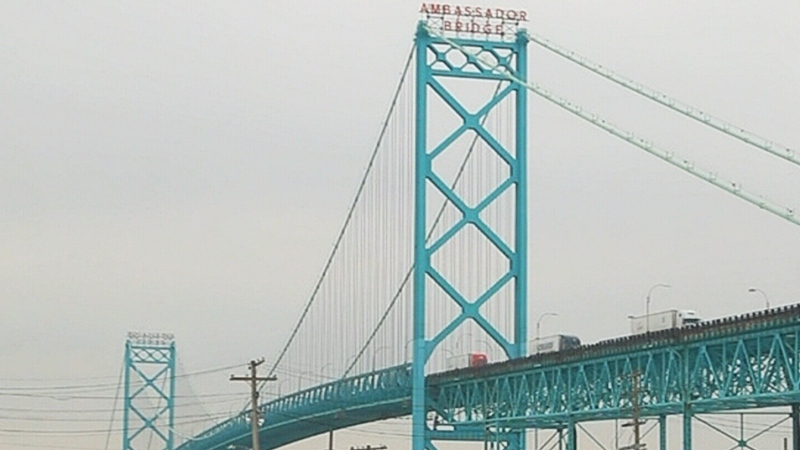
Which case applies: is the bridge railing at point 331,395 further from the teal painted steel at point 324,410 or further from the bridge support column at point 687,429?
the bridge support column at point 687,429

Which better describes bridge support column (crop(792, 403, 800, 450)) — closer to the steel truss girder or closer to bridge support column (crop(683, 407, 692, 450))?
the steel truss girder

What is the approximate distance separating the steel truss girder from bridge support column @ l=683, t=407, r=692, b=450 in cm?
19

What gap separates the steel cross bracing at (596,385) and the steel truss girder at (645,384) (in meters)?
0.05

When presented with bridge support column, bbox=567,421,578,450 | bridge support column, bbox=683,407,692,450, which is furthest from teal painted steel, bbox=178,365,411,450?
bridge support column, bbox=683,407,692,450

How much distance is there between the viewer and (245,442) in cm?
14650

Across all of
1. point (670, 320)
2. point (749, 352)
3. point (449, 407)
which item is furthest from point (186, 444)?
point (749, 352)

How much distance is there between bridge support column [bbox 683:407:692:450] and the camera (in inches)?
3066

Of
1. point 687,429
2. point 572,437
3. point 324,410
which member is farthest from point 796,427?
point 324,410

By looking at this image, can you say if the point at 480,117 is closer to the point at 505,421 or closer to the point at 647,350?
the point at 505,421

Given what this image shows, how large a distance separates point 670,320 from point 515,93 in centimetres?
2649

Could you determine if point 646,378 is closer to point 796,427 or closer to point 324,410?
point 796,427

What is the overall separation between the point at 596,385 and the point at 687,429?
36.4 ft

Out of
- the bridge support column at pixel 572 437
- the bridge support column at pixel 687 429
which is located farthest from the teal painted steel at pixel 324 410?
the bridge support column at pixel 687 429

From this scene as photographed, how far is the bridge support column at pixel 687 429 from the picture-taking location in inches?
3066
